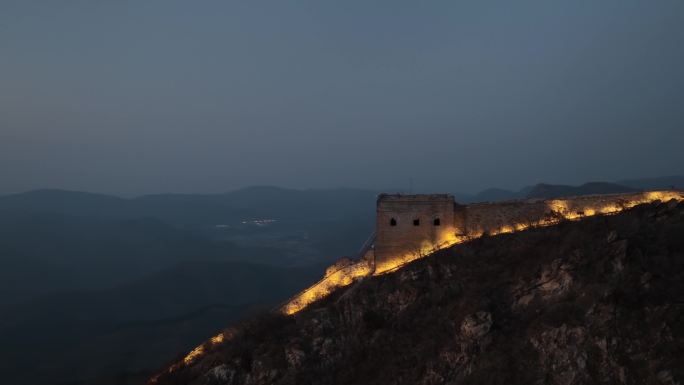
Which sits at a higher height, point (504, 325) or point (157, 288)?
point (504, 325)

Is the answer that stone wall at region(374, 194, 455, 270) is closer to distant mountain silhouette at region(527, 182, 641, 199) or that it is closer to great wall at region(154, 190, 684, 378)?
great wall at region(154, 190, 684, 378)

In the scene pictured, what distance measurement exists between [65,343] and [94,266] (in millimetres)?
75742

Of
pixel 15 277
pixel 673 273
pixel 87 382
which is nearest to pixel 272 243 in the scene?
pixel 15 277

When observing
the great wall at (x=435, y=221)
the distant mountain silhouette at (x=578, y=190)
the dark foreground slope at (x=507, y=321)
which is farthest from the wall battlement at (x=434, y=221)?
the distant mountain silhouette at (x=578, y=190)

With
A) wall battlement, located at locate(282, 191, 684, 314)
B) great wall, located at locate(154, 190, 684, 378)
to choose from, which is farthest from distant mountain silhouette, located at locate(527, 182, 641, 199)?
wall battlement, located at locate(282, 191, 684, 314)

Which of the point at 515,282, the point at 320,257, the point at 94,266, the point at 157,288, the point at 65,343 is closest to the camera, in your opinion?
the point at 515,282

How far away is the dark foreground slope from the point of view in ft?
57.6

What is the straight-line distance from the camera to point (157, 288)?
12044cm

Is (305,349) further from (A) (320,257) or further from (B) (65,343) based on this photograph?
(A) (320,257)

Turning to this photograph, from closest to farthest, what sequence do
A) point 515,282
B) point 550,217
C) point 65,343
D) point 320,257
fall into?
point 515,282
point 550,217
point 65,343
point 320,257

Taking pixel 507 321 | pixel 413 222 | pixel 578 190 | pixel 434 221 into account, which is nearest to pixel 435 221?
pixel 434 221

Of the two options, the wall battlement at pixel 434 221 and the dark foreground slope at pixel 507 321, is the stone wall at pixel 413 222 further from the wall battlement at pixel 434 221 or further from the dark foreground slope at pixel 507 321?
the dark foreground slope at pixel 507 321

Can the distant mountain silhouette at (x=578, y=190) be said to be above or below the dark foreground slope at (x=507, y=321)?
above

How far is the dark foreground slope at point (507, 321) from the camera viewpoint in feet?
57.6
